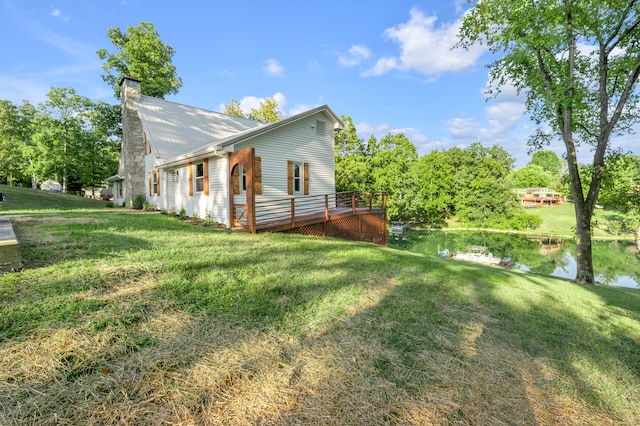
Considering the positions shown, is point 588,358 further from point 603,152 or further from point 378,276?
point 603,152

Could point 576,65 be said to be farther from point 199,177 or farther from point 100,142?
point 100,142

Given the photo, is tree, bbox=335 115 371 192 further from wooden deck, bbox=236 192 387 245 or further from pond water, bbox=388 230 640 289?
wooden deck, bbox=236 192 387 245

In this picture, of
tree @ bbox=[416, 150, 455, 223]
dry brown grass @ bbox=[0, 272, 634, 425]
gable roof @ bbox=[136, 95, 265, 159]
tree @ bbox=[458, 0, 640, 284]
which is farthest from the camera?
tree @ bbox=[416, 150, 455, 223]

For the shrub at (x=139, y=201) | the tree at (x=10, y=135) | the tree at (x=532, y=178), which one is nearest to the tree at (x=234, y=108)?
the shrub at (x=139, y=201)

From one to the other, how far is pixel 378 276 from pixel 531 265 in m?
24.3

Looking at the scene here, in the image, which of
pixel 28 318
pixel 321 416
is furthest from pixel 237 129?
pixel 321 416

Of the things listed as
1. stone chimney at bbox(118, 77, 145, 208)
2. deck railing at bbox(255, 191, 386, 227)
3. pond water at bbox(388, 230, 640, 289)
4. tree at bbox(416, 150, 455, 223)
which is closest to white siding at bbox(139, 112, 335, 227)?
deck railing at bbox(255, 191, 386, 227)

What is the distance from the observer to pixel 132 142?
17.2 meters

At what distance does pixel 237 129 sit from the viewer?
18078 mm

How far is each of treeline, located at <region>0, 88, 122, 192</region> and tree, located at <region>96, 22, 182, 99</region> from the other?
2987 millimetres

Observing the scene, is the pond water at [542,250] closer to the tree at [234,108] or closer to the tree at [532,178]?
the tree at [234,108]

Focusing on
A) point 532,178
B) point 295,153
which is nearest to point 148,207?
point 295,153

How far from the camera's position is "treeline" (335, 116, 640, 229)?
3123 centimetres

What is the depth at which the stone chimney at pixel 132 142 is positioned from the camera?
664 inches
